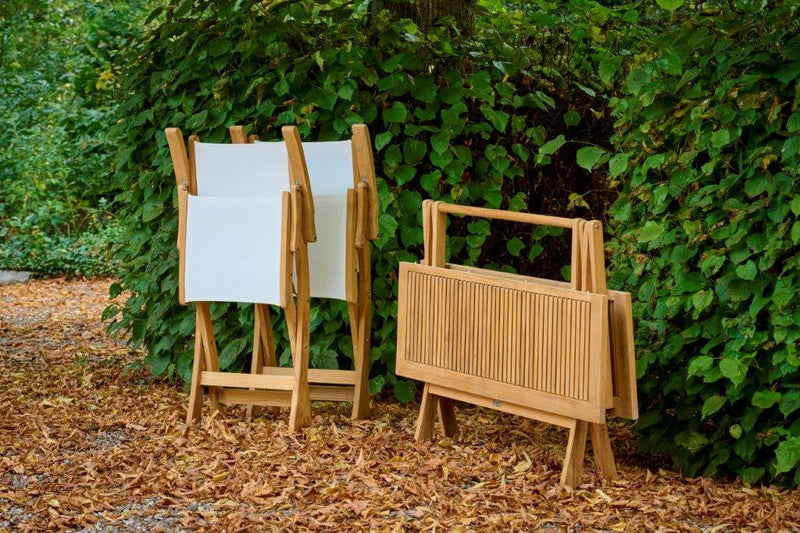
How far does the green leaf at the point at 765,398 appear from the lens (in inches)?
137

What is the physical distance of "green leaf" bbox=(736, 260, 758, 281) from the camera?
11.3 ft

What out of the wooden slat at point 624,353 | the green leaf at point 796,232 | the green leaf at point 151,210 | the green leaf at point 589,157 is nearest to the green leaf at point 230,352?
the green leaf at point 151,210

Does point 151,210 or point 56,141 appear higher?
point 56,141

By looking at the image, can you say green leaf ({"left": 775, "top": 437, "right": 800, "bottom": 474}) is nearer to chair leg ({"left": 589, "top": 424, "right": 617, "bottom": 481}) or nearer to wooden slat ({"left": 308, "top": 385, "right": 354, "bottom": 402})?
chair leg ({"left": 589, "top": 424, "right": 617, "bottom": 481})

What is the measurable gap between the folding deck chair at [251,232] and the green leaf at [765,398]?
72.3 inches

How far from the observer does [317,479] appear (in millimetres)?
3756

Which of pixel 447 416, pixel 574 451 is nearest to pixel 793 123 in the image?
pixel 574 451

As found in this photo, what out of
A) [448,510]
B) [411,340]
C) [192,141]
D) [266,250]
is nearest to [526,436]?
[411,340]

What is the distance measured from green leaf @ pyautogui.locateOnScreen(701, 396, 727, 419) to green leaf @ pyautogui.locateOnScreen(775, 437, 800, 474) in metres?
0.25

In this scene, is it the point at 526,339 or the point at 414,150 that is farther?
the point at 414,150

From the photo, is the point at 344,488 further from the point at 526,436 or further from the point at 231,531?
the point at 526,436

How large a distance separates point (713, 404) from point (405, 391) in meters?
1.63

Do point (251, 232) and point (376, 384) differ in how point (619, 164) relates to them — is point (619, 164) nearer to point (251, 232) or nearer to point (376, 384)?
point (251, 232)

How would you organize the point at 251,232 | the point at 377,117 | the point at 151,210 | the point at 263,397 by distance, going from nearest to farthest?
the point at 251,232
the point at 263,397
the point at 377,117
the point at 151,210
